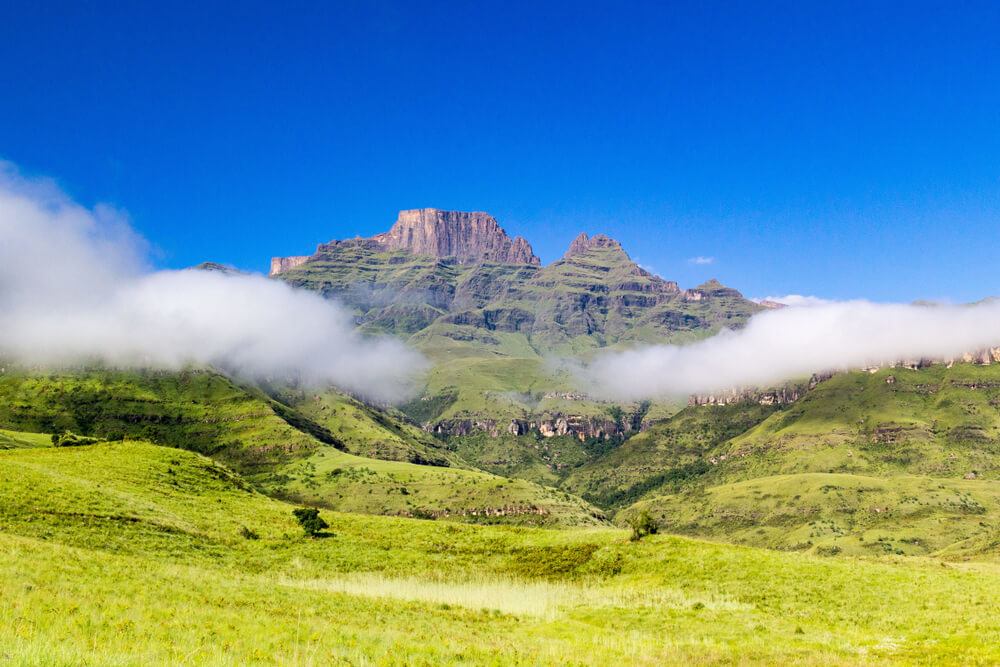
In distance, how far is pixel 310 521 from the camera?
69.2 metres

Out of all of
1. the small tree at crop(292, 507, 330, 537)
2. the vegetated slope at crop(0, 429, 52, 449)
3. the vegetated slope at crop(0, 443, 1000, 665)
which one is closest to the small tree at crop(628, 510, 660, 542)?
Result: the vegetated slope at crop(0, 443, 1000, 665)

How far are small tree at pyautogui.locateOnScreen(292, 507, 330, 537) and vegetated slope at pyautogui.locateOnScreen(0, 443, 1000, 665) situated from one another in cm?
209

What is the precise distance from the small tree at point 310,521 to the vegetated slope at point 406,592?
6.84 ft

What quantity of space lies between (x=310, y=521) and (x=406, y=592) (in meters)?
27.2

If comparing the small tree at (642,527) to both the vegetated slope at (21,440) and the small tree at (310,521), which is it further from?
the vegetated slope at (21,440)

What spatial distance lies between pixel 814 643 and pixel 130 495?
61149 millimetres

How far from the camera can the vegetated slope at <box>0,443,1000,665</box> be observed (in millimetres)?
23875

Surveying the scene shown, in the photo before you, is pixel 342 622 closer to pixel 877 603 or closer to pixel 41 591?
pixel 41 591

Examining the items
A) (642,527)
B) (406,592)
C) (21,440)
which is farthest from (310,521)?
(21,440)

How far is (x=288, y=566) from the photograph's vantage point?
54.6 m

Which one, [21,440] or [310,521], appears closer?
[310,521]

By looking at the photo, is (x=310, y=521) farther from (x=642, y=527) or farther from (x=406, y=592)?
(x=642, y=527)

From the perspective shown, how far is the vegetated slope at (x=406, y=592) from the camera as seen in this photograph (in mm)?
23875

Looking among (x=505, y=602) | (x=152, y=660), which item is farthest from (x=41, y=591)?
(x=505, y=602)
